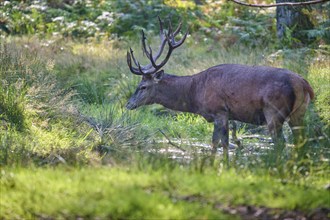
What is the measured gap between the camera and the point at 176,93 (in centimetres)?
1343

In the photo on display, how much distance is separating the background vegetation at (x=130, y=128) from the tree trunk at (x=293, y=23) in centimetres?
21

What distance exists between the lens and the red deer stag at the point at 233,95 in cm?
1122

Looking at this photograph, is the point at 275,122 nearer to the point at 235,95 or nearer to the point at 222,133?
the point at 235,95

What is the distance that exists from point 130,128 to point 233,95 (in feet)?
6.87

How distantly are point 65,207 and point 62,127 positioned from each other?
18.6ft

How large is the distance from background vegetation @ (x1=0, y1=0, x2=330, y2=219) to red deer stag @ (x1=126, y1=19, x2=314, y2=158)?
1.59ft

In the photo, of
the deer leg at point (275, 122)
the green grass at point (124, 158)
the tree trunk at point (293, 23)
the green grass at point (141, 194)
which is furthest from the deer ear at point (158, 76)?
the tree trunk at point (293, 23)

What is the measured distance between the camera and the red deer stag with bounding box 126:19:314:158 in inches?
442

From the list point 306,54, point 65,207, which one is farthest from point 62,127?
point 306,54

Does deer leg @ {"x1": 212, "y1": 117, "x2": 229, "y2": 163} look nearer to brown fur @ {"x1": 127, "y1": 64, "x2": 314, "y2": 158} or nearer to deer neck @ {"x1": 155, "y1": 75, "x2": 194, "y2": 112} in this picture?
brown fur @ {"x1": 127, "y1": 64, "x2": 314, "y2": 158}

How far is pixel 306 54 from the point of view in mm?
17750

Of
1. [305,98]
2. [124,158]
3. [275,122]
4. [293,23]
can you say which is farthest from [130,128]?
[293,23]

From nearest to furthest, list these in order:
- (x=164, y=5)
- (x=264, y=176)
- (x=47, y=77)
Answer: (x=264, y=176) < (x=47, y=77) < (x=164, y=5)

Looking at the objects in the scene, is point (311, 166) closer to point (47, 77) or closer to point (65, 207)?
point (65, 207)
